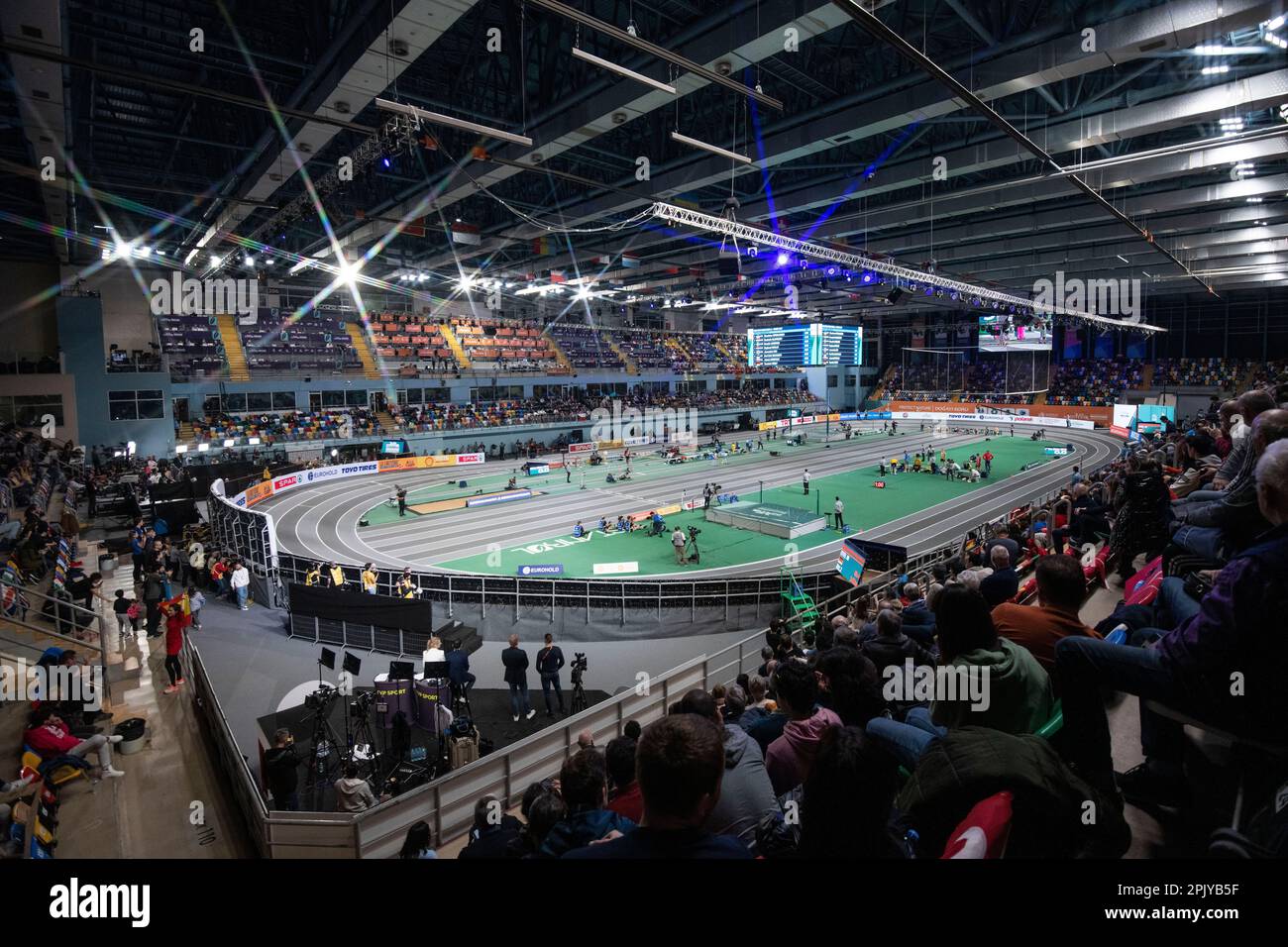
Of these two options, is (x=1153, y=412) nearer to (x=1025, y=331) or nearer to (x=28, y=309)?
(x=1025, y=331)

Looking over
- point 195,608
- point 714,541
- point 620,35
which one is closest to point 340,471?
point 714,541

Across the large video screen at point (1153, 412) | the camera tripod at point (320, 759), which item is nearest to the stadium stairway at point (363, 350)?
the camera tripod at point (320, 759)

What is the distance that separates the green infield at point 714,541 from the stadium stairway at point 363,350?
28.8 meters

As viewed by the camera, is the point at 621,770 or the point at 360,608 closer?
the point at 621,770

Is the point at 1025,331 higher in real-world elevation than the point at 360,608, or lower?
higher

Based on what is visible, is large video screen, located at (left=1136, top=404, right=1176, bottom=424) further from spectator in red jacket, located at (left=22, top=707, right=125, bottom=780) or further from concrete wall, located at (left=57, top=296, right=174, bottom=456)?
concrete wall, located at (left=57, top=296, right=174, bottom=456)

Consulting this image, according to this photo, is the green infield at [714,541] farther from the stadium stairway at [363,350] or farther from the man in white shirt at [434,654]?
the stadium stairway at [363,350]

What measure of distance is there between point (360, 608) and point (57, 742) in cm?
592

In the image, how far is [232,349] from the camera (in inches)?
1647

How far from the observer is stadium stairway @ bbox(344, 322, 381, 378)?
45678 mm

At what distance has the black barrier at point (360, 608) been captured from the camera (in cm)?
1300

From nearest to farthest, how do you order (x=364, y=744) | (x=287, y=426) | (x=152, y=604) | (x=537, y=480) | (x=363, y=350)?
(x=364, y=744) → (x=152, y=604) → (x=537, y=480) → (x=287, y=426) → (x=363, y=350)

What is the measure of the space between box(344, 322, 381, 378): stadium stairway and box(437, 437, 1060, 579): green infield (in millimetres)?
28812
